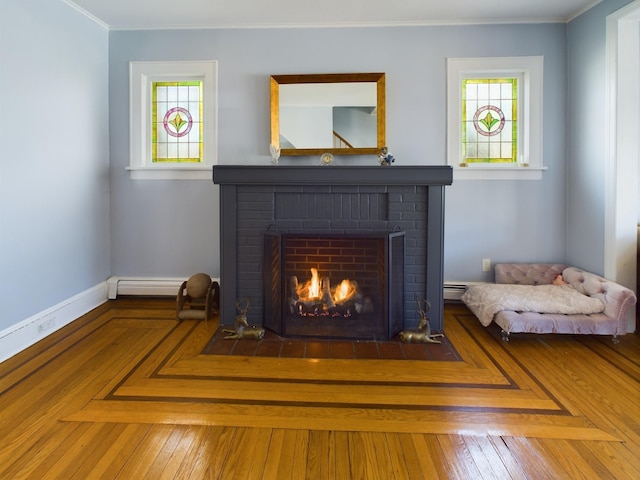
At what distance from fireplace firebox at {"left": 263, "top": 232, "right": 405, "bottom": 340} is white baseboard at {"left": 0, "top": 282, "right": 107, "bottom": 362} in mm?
1573

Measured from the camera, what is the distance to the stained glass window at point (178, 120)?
3375 mm

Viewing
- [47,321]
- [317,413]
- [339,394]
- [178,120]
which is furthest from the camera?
[178,120]

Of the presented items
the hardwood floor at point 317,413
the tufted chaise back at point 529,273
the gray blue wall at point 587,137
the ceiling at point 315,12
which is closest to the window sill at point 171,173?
the ceiling at point 315,12

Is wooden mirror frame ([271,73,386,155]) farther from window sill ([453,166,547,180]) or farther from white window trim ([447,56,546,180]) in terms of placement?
window sill ([453,166,547,180])

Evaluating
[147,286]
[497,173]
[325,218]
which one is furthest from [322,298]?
[497,173]

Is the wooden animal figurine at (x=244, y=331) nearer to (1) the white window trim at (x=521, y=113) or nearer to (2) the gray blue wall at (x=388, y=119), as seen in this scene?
(2) the gray blue wall at (x=388, y=119)

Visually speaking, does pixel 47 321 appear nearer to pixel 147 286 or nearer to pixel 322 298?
pixel 147 286

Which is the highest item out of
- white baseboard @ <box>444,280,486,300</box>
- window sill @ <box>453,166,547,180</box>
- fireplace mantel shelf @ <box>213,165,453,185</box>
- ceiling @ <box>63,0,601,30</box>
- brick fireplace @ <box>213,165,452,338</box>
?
ceiling @ <box>63,0,601,30</box>

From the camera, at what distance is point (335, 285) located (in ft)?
8.71

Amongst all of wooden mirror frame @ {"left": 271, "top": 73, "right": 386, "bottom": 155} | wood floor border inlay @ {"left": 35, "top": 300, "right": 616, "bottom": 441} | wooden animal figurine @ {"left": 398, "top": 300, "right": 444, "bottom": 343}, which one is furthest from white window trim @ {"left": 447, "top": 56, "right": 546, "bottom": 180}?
wood floor border inlay @ {"left": 35, "top": 300, "right": 616, "bottom": 441}

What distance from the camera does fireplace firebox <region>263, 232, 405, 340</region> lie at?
257 centimetres

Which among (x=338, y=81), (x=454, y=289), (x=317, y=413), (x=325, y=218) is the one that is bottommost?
(x=317, y=413)

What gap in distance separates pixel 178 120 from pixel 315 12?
1509mm

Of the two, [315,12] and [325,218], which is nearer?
[325,218]
